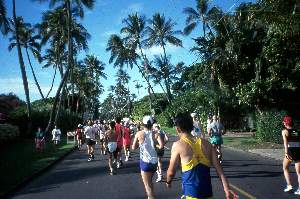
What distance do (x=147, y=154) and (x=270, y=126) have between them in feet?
60.8

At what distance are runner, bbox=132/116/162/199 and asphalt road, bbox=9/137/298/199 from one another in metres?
1.47

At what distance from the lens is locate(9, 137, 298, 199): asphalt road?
9828 mm

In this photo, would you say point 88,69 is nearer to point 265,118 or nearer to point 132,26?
point 132,26

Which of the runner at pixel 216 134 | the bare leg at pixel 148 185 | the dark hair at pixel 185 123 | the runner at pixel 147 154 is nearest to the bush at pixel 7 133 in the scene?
the runner at pixel 216 134

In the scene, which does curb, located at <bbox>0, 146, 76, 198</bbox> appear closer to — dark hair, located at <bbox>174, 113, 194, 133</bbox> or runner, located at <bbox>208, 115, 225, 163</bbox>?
runner, located at <bbox>208, 115, 225, 163</bbox>

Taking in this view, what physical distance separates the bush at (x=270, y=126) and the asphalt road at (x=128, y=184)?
362 inches

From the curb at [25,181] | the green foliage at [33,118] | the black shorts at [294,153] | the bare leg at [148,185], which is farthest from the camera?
the green foliage at [33,118]

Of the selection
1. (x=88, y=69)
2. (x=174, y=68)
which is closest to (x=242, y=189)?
(x=174, y=68)

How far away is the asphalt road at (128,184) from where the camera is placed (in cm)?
983

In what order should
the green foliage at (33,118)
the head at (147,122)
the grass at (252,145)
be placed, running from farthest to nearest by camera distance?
the green foliage at (33,118)
the grass at (252,145)
the head at (147,122)

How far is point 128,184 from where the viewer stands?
37.9ft

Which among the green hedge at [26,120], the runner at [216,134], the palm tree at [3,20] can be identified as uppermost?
the palm tree at [3,20]

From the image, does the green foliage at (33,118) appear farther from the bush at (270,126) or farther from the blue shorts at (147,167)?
the blue shorts at (147,167)

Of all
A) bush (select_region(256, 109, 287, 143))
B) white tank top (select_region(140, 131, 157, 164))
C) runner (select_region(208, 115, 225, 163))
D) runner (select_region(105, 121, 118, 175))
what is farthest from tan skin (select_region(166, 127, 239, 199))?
bush (select_region(256, 109, 287, 143))
